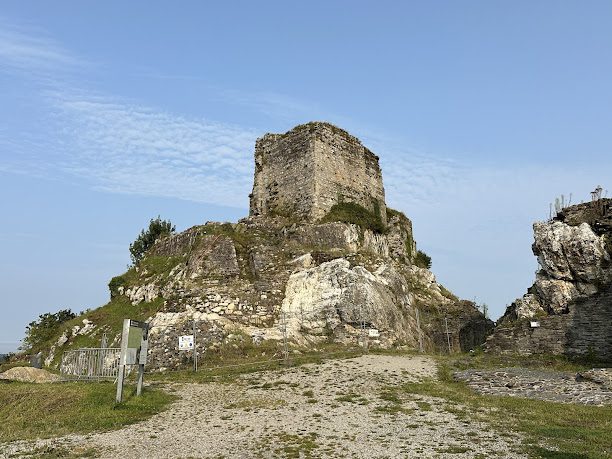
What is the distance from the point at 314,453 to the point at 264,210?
91.3 ft

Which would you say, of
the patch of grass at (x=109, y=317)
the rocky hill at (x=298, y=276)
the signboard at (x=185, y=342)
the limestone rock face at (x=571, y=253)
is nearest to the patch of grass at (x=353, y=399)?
the rocky hill at (x=298, y=276)

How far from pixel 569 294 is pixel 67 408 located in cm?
2150

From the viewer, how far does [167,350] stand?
2288 centimetres

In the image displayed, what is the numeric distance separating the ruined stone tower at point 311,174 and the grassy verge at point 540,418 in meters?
18.7

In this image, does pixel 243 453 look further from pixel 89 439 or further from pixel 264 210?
pixel 264 210

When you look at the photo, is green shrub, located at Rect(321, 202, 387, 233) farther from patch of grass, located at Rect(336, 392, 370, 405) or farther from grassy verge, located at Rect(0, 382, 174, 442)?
grassy verge, located at Rect(0, 382, 174, 442)

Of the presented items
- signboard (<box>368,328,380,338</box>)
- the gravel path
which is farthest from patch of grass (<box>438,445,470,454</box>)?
signboard (<box>368,328,380,338</box>)

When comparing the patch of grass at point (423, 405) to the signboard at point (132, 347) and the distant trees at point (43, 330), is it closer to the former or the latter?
the signboard at point (132, 347)

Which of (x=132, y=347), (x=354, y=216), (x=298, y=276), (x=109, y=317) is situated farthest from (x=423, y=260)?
(x=132, y=347)

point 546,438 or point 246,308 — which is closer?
point 546,438

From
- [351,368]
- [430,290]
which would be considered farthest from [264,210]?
[351,368]

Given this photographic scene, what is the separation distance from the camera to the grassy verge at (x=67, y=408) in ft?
38.1

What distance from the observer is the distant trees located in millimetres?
31766

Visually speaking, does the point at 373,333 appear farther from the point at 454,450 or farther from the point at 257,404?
the point at 454,450
